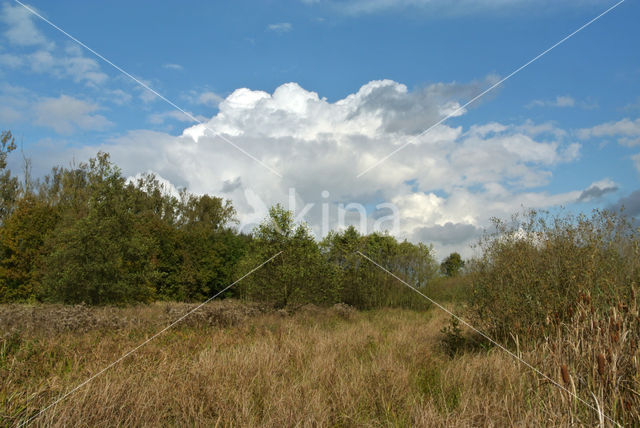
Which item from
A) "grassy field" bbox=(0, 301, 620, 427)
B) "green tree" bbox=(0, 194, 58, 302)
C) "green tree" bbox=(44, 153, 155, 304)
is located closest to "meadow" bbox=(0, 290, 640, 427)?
"grassy field" bbox=(0, 301, 620, 427)

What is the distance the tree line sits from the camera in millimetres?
17422

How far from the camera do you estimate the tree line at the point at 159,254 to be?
57.2 ft

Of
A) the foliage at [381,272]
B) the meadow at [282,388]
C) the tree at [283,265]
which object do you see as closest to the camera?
the meadow at [282,388]

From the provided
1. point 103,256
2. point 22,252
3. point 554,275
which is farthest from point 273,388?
point 22,252

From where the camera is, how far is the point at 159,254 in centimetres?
3186

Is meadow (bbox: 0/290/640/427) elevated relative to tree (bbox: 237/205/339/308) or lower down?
lower down

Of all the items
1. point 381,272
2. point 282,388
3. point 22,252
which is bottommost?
point 282,388

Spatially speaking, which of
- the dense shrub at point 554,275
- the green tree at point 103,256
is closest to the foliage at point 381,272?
the green tree at point 103,256

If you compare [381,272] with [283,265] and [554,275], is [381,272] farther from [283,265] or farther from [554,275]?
[554,275]

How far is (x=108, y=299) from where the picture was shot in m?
18.5

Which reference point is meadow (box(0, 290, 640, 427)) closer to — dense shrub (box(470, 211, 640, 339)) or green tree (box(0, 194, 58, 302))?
dense shrub (box(470, 211, 640, 339))

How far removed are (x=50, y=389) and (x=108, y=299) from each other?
1528 cm

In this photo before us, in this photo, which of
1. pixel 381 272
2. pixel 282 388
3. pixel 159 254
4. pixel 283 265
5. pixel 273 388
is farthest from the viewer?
pixel 159 254

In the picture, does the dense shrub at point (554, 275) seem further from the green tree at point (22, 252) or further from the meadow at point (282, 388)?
the green tree at point (22, 252)
